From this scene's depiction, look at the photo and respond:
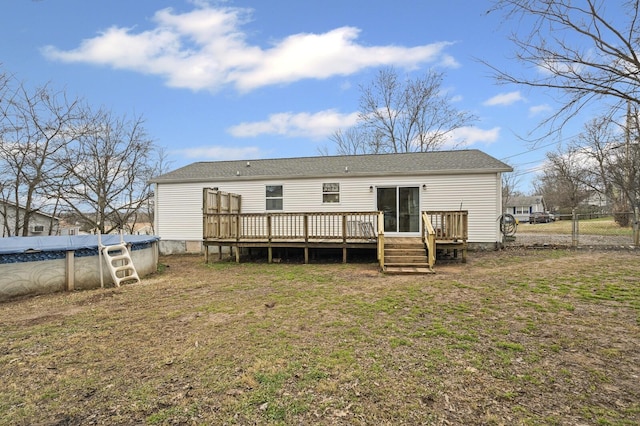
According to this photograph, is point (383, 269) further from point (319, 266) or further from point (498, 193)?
point (498, 193)

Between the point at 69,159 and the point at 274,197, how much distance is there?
10.2 meters

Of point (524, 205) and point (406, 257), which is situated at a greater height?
point (524, 205)

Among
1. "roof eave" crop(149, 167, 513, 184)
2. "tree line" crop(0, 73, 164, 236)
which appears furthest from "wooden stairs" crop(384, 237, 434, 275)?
"tree line" crop(0, 73, 164, 236)

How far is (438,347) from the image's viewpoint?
141 inches

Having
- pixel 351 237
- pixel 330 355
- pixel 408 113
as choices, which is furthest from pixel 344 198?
pixel 408 113

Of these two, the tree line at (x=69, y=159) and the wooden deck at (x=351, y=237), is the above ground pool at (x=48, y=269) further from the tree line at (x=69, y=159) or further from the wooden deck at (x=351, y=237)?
the tree line at (x=69, y=159)

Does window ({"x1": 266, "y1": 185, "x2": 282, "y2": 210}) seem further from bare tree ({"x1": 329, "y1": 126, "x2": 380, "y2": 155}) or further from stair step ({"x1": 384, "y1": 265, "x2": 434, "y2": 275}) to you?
bare tree ({"x1": 329, "y1": 126, "x2": 380, "y2": 155})

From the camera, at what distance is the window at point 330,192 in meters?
12.3

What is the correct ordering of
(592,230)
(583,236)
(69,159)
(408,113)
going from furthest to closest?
(408,113) → (592,230) → (583,236) → (69,159)

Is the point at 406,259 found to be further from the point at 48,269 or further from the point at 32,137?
the point at 32,137

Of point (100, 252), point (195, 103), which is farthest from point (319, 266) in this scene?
point (195, 103)

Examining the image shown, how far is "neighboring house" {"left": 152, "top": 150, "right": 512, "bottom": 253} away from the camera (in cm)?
1133

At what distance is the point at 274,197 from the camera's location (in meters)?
12.8

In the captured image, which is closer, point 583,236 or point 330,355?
point 330,355
